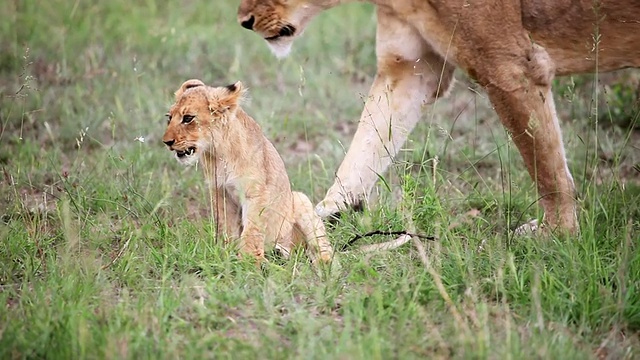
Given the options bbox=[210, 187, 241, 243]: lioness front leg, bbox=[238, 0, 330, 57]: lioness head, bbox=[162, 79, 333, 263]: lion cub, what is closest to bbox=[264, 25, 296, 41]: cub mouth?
bbox=[238, 0, 330, 57]: lioness head

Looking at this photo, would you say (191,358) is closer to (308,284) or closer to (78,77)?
(308,284)

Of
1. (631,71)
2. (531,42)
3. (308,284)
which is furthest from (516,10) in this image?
(631,71)

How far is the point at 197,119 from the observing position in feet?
10.6

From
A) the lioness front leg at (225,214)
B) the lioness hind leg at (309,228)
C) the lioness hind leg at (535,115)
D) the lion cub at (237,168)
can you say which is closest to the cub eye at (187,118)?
the lion cub at (237,168)

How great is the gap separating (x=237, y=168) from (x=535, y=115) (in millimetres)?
1063

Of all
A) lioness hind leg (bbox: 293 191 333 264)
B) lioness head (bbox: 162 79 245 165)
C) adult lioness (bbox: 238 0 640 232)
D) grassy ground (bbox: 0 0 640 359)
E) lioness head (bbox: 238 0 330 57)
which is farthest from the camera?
lioness head (bbox: 238 0 330 57)

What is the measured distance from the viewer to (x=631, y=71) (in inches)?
224

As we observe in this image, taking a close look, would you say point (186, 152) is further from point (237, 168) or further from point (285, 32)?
point (285, 32)

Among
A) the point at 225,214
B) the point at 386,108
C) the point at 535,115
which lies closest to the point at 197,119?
the point at 225,214

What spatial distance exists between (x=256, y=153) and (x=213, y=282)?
561mm

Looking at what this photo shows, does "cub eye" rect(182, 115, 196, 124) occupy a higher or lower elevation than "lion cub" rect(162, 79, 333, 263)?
higher

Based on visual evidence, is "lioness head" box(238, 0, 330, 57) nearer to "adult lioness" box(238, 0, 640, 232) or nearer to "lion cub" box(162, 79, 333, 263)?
"adult lioness" box(238, 0, 640, 232)

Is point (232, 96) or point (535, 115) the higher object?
point (232, 96)

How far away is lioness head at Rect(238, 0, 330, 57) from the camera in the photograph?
12.6ft
